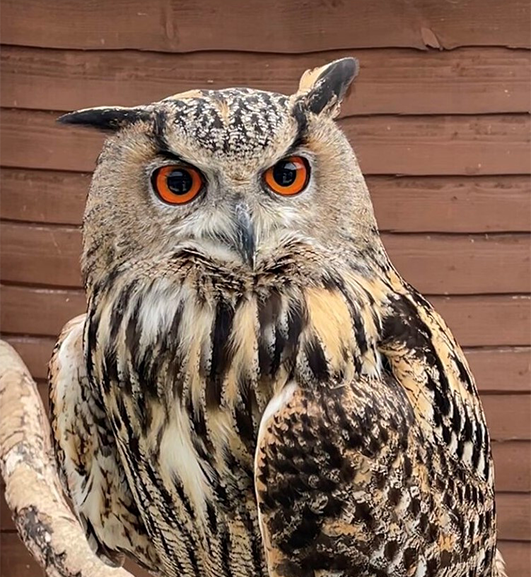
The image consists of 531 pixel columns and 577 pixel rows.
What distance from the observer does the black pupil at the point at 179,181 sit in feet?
3.76

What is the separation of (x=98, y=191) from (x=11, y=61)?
1.23 meters

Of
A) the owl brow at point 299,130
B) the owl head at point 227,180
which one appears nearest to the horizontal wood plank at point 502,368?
the owl head at point 227,180

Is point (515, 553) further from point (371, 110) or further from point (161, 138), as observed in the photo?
point (161, 138)

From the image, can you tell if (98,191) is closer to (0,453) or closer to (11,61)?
(0,453)

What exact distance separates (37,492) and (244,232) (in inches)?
34.8

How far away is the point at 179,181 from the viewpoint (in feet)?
3.78

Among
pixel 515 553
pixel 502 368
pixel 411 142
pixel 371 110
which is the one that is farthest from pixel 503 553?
pixel 371 110

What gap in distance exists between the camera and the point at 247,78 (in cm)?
228

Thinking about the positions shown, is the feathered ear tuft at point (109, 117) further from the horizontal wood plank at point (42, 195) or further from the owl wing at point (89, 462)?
the horizontal wood plank at point (42, 195)

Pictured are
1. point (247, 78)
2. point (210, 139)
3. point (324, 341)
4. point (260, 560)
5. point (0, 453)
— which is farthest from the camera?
point (247, 78)

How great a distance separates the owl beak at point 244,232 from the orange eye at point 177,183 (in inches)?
2.6

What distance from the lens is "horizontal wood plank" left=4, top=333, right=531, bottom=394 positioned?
2414mm

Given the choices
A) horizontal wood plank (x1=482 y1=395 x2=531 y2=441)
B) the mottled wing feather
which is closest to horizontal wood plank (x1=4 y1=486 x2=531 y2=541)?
horizontal wood plank (x1=482 y1=395 x2=531 y2=441)

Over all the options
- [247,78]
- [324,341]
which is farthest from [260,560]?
[247,78]
